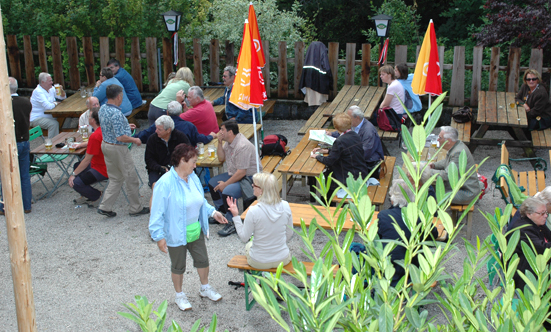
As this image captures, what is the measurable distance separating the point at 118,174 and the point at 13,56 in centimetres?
658

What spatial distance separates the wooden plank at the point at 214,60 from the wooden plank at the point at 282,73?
4.10ft

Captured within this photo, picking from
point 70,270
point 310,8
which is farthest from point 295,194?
point 310,8

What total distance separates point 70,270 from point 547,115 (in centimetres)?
711

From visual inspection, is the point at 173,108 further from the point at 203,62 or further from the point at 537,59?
the point at 537,59

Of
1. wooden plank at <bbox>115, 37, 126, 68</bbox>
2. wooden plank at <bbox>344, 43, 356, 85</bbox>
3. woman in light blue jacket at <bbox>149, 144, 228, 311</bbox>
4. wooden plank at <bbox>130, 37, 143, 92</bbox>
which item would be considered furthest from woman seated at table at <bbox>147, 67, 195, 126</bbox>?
woman in light blue jacket at <bbox>149, 144, 228, 311</bbox>

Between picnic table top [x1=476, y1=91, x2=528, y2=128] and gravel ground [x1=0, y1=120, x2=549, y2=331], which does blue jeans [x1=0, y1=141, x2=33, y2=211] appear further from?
picnic table top [x1=476, y1=91, x2=528, y2=128]

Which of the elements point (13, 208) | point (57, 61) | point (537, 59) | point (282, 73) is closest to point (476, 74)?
point (537, 59)

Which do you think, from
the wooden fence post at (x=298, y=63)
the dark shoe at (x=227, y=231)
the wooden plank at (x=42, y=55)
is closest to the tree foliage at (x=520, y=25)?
the wooden fence post at (x=298, y=63)

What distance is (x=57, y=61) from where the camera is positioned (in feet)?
38.7

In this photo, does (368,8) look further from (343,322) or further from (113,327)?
(343,322)

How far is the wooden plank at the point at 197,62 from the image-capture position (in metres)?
11.2

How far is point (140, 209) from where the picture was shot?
7223mm

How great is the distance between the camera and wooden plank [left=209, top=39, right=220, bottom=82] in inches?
441

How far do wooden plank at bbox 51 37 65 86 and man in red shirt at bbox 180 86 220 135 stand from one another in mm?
5258
